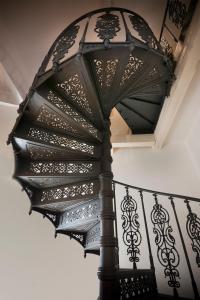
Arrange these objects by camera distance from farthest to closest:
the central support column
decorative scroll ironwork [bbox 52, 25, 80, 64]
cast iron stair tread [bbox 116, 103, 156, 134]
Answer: cast iron stair tread [bbox 116, 103, 156, 134] < decorative scroll ironwork [bbox 52, 25, 80, 64] < the central support column

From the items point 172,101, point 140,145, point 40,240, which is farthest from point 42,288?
point 172,101

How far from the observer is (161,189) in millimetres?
3477

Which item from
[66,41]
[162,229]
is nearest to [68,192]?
[162,229]

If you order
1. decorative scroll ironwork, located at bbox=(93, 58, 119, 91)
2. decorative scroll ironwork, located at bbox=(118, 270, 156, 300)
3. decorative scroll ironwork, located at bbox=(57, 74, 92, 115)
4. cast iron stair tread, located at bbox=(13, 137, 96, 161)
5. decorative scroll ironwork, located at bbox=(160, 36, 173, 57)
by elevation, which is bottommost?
decorative scroll ironwork, located at bbox=(118, 270, 156, 300)

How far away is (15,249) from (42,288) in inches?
33.5

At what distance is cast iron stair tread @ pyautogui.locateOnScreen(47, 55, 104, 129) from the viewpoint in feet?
6.85

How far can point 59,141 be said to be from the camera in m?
2.47

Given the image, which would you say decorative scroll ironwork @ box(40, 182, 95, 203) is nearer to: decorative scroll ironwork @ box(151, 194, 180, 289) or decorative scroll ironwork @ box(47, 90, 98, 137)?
decorative scroll ironwork @ box(47, 90, 98, 137)

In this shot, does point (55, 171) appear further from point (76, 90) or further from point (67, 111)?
point (76, 90)

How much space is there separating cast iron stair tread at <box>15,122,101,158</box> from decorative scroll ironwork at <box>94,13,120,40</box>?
112 centimetres

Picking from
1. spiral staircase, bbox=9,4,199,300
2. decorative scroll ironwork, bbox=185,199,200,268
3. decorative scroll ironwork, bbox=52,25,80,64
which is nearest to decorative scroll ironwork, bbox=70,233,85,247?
spiral staircase, bbox=9,4,199,300

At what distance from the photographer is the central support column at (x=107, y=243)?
1.58m

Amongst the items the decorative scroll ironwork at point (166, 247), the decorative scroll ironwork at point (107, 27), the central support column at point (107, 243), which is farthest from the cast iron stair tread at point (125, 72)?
the decorative scroll ironwork at point (166, 247)

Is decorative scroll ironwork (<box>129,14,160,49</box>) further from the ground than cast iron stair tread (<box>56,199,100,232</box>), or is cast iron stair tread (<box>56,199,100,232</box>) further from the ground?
decorative scroll ironwork (<box>129,14,160,49</box>)
